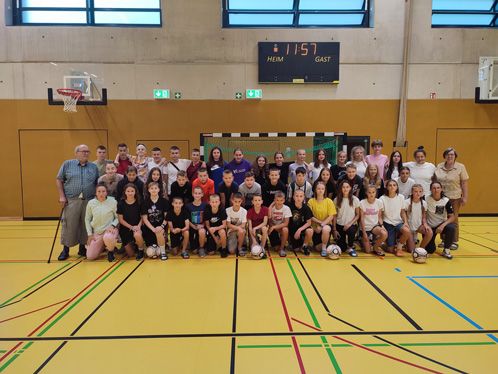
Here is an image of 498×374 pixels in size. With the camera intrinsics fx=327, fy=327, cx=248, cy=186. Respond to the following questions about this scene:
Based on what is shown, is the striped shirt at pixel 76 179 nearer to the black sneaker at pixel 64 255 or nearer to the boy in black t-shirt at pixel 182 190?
the black sneaker at pixel 64 255

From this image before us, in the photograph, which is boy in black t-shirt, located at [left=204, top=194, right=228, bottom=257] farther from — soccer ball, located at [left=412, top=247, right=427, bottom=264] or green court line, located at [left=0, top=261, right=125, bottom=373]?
soccer ball, located at [left=412, top=247, right=427, bottom=264]

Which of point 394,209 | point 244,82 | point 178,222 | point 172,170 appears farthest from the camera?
point 244,82

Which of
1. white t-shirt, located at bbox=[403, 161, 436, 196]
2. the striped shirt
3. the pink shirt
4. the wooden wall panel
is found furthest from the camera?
the wooden wall panel

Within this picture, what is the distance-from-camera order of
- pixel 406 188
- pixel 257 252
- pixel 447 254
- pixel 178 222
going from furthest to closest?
pixel 406 188 → pixel 178 222 → pixel 447 254 → pixel 257 252

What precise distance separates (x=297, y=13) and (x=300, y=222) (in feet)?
21.6

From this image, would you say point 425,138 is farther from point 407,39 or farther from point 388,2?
point 388,2

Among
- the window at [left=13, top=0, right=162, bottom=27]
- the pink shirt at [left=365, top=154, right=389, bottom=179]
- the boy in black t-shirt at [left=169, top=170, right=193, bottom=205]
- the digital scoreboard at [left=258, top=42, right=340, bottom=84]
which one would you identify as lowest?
the boy in black t-shirt at [left=169, top=170, right=193, bottom=205]

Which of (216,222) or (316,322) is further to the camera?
(216,222)

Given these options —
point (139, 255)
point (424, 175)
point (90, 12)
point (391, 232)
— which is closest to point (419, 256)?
point (391, 232)

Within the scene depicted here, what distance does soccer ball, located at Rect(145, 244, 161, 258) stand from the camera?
5570mm

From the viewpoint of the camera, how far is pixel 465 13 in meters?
9.43

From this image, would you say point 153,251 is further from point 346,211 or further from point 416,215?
point 416,215

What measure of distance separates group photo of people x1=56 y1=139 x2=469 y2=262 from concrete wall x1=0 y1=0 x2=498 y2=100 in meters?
3.84

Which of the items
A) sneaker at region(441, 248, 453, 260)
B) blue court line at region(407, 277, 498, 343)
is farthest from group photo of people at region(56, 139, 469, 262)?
blue court line at region(407, 277, 498, 343)
